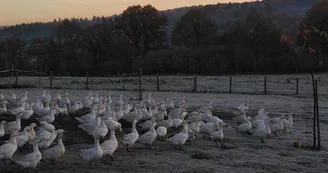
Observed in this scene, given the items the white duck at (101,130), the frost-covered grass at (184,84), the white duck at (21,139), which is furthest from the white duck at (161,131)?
the frost-covered grass at (184,84)

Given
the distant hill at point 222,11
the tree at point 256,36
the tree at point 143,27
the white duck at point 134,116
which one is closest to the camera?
the white duck at point 134,116

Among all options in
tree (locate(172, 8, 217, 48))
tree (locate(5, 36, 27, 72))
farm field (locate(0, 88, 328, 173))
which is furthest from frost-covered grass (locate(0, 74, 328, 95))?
tree (locate(5, 36, 27, 72))

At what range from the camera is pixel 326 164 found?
11867mm

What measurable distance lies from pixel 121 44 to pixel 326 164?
45.6 metres

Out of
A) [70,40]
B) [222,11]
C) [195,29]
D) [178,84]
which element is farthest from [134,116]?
[222,11]

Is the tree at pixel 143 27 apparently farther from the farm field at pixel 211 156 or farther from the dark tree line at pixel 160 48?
the farm field at pixel 211 156

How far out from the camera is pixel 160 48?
57.3 m

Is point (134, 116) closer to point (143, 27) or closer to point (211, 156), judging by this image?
point (211, 156)

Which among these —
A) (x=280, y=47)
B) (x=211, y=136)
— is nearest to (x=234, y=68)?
(x=280, y=47)

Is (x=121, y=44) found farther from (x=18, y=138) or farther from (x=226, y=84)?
(x=18, y=138)

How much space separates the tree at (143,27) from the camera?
57594 millimetres

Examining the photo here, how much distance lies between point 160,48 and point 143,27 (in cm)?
385

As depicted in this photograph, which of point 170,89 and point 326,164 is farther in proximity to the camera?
point 170,89

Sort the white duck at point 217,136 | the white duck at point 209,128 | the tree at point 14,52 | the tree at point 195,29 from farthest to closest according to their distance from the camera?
the tree at point 14,52, the tree at point 195,29, the white duck at point 209,128, the white duck at point 217,136
